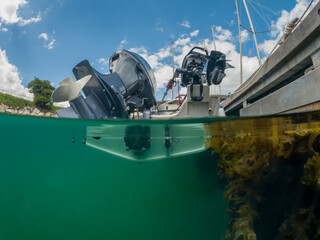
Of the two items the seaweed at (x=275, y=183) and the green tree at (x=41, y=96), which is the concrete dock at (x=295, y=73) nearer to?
the seaweed at (x=275, y=183)

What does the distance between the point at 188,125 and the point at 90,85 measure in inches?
78.4

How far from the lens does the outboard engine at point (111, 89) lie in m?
2.86

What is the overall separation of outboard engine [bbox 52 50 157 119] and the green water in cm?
45

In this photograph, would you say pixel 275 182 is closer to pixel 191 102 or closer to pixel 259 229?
pixel 259 229

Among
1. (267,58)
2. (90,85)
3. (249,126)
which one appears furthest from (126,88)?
(267,58)

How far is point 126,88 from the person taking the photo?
12.6 ft

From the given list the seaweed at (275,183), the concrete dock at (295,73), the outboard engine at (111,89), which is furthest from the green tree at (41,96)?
the concrete dock at (295,73)

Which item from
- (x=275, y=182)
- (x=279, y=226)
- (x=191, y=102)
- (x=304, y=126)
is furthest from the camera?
(x=191, y=102)

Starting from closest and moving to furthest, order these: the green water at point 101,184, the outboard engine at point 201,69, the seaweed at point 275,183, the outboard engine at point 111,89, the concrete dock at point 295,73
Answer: the seaweed at point 275,183, the green water at point 101,184, the outboard engine at point 111,89, the concrete dock at point 295,73, the outboard engine at point 201,69

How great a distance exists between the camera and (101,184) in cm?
295

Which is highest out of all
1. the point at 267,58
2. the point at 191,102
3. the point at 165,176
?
the point at 267,58

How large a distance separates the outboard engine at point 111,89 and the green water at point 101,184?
0.45 metres

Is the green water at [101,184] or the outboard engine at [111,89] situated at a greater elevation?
the outboard engine at [111,89]

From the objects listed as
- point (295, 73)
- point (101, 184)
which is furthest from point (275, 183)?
point (295, 73)
